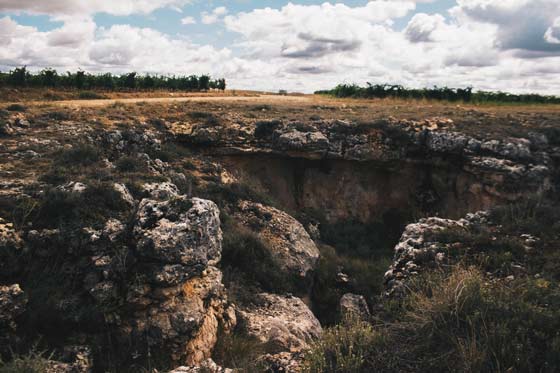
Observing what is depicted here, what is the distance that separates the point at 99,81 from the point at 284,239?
29336 millimetres

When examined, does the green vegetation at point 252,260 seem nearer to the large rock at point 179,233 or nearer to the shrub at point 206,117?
the large rock at point 179,233

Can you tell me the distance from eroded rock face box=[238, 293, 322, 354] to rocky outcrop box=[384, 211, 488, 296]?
193 centimetres

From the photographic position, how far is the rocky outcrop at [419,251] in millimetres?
7221

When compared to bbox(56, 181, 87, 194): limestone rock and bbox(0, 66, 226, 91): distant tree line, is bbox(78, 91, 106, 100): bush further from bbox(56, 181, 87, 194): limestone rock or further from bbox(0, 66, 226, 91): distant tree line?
bbox(56, 181, 87, 194): limestone rock

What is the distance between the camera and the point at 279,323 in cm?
774

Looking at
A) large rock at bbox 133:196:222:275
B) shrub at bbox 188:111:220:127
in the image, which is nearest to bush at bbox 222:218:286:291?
large rock at bbox 133:196:222:275

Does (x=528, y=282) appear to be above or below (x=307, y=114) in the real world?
below

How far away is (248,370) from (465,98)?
110ft

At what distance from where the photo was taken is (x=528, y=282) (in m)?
5.12

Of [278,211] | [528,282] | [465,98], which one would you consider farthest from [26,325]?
[465,98]

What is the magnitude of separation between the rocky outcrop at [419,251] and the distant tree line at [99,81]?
2943 centimetres

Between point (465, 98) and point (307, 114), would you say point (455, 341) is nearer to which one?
point (307, 114)

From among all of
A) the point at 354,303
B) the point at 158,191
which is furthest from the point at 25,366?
the point at 354,303

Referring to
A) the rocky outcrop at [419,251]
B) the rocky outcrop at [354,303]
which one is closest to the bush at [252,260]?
the rocky outcrop at [354,303]
